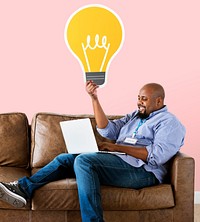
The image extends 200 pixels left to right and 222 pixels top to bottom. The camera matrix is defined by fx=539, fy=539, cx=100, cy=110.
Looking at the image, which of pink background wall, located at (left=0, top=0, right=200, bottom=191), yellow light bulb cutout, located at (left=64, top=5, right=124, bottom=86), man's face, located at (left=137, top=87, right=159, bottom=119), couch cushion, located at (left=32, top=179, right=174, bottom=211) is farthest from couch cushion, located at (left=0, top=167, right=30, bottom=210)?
yellow light bulb cutout, located at (left=64, top=5, right=124, bottom=86)

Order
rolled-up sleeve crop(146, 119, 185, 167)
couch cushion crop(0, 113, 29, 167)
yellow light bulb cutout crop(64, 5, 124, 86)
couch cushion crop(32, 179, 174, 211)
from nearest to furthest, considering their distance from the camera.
A: couch cushion crop(32, 179, 174, 211) → rolled-up sleeve crop(146, 119, 185, 167) → couch cushion crop(0, 113, 29, 167) → yellow light bulb cutout crop(64, 5, 124, 86)

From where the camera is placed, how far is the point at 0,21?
418cm

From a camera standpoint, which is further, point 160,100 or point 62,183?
point 160,100

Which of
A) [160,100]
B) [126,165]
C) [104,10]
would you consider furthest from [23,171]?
[104,10]

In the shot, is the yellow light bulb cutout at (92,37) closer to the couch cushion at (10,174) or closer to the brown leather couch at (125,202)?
the couch cushion at (10,174)

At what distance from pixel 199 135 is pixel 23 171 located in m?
1.55

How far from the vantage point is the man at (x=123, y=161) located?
3078 mm

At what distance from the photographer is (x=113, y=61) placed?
4273 millimetres

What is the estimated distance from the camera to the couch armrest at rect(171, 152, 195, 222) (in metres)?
3.22

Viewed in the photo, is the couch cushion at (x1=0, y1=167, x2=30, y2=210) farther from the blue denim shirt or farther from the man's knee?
the blue denim shirt

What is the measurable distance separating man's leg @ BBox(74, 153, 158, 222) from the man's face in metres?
0.40

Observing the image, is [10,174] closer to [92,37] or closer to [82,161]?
[82,161]

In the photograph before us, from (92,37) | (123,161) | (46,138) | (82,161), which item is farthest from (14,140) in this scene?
(92,37)

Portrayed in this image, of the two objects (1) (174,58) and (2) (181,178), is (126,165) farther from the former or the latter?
A: (1) (174,58)
